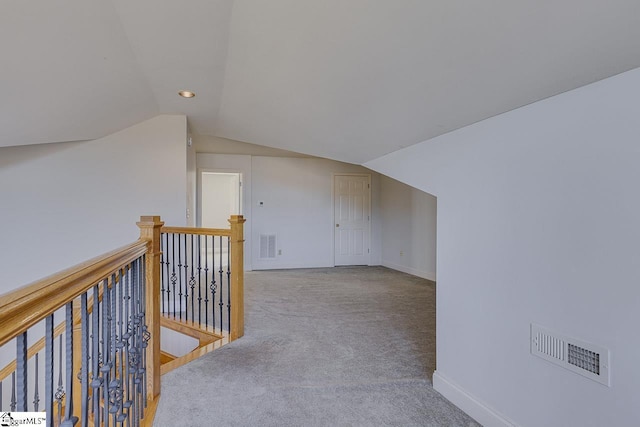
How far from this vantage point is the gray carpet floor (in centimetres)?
202

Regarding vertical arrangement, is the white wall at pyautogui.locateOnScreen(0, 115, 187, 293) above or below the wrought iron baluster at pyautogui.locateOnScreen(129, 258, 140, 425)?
above

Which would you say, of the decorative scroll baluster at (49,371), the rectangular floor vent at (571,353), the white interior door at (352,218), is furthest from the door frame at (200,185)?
the decorative scroll baluster at (49,371)

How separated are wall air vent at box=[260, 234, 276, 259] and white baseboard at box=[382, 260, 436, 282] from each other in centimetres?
225

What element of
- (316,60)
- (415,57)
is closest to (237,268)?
(316,60)

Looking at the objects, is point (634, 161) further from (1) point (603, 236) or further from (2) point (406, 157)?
(2) point (406, 157)

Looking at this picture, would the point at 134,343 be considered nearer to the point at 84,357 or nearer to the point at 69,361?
the point at 84,357

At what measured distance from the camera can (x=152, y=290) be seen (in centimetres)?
192

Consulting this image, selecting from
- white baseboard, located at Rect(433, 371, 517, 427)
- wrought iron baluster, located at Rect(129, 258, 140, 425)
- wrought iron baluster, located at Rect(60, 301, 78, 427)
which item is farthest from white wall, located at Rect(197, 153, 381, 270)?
wrought iron baluster, located at Rect(60, 301, 78, 427)

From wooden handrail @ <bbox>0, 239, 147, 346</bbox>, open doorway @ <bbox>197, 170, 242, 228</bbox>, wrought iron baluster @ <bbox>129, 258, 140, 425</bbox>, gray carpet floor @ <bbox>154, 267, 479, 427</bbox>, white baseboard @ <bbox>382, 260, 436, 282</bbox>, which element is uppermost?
open doorway @ <bbox>197, 170, 242, 228</bbox>

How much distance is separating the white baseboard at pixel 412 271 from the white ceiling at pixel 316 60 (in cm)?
303

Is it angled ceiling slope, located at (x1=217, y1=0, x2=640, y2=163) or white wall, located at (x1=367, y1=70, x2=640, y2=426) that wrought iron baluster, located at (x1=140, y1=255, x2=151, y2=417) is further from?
white wall, located at (x1=367, y1=70, x2=640, y2=426)

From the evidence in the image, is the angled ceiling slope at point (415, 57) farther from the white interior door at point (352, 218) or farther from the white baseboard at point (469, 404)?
the white interior door at point (352, 218)

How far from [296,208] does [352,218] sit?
116 centimetres

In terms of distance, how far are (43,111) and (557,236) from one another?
3632mm
